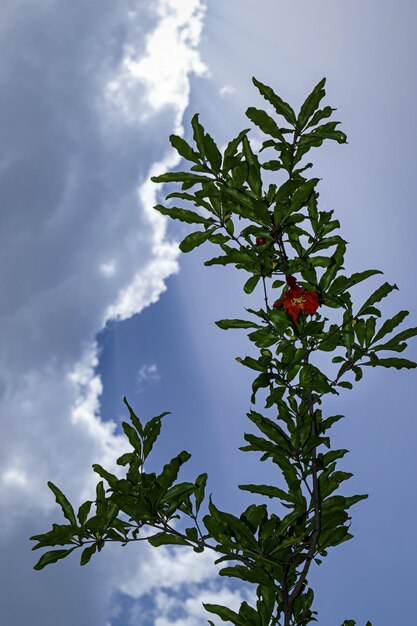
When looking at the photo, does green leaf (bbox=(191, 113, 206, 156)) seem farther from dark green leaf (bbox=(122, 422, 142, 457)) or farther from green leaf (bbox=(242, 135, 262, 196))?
dark green leaf (bbox=(122, 422, 142, 457))

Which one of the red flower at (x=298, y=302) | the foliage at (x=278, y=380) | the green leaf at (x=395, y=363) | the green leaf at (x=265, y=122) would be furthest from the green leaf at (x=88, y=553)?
the green leaf at (x=265, y=122)

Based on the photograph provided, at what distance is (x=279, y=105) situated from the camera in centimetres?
373

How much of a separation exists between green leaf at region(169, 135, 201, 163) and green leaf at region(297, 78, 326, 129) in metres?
0.67

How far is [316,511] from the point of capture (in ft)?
11.3

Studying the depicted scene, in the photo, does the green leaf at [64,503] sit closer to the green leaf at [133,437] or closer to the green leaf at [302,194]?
the green leaf at [133,437]

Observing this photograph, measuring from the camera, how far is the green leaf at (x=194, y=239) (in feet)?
13.1

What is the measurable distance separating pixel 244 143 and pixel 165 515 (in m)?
2.29

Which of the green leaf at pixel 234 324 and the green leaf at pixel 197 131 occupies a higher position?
the green leaf at pixel 197 131

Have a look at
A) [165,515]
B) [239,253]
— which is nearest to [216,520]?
[165,515]

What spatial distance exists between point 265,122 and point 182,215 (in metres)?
0.79

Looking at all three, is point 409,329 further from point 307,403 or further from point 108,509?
point 108,509

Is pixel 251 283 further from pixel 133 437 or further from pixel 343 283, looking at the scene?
pixel 133 437

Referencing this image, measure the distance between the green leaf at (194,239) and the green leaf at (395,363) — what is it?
1.31 meters

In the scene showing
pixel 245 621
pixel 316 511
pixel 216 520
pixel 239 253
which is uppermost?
pixel 239 253
